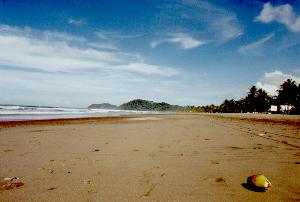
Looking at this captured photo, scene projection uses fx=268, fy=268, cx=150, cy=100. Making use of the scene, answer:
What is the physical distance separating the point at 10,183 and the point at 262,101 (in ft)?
359

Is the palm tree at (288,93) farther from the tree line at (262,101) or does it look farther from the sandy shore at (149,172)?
the sandy shore at (149,172)

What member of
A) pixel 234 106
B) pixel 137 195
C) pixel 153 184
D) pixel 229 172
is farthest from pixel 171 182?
pixel 234 106

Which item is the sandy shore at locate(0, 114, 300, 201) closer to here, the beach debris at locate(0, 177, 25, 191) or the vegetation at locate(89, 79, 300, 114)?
the beach debris at locate(0, 177, 25, 191)

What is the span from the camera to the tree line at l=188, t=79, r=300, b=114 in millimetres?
85000

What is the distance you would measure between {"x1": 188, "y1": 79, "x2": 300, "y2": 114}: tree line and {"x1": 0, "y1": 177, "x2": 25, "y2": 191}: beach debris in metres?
74.2

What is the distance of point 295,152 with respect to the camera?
5957mm

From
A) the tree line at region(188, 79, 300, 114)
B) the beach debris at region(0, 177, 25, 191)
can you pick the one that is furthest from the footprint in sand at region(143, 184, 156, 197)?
the tree line at region(188, 79, 300, 114)

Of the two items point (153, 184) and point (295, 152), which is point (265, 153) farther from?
point (153, 184)

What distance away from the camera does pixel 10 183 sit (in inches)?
148

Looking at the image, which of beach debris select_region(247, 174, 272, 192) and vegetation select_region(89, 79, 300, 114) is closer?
beach debris select_region(247, 174, 272, 192)

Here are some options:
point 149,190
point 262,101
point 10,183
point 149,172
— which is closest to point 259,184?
point 149,190

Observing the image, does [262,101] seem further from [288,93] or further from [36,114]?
[36,114]

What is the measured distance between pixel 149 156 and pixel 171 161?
66 centimetres

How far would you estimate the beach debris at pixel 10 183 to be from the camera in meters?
3.58
